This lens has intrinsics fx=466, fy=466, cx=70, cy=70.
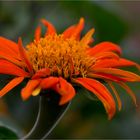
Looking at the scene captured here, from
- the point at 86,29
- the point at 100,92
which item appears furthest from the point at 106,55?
the point at 86,29

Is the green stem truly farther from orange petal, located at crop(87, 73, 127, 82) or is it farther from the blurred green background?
the blurred green background

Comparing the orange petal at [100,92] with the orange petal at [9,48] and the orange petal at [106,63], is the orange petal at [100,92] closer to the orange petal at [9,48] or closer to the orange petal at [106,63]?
the orange petal at [106,63]

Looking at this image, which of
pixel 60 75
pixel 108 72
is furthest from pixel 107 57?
pixel 60 75

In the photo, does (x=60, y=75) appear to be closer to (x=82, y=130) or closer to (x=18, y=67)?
(x=18, y=67)

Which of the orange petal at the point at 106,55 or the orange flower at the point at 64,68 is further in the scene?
the orange petal at the point at 106,55

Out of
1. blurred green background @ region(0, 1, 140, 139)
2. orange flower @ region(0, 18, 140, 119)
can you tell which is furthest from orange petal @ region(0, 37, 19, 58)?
blurred green background @ region(0, 1, 140, 139)

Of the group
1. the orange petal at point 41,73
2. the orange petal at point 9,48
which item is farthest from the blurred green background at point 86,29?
the orange petal at point 41,73
